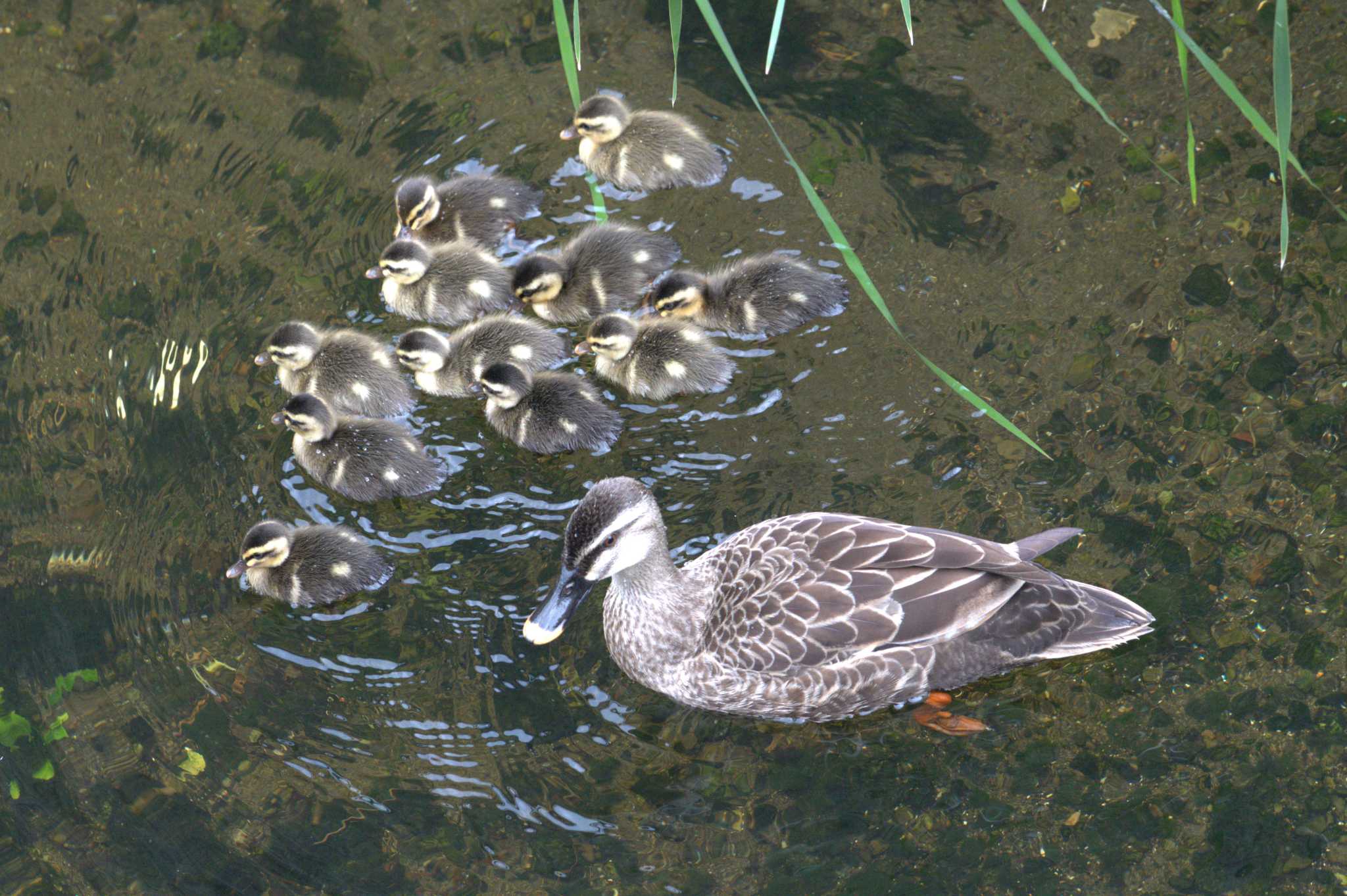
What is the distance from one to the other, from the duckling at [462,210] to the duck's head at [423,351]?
1.74 ft

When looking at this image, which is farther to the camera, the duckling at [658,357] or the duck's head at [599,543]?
the duckling at [658,357]

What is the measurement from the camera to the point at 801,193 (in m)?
4.86

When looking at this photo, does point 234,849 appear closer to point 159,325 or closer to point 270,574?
point 270,574

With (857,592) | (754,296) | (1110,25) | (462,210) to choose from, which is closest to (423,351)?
(462,210)

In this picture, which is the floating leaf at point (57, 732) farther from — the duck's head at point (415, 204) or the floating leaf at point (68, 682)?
the duck's head at point (415, 204)

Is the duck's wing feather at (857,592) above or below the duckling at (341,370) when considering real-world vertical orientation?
below

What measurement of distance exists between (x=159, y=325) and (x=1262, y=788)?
3.63 m

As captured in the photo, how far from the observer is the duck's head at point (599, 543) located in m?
3.32

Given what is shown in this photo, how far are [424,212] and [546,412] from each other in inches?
39.5

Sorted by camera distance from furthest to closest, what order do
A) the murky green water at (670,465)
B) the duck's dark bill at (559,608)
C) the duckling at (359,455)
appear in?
the duckling at (359,455) → the duck's dark bill at (559,608) → the murky green water at (670,465)

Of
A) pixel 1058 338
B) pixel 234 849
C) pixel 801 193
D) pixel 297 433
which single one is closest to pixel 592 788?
pixel 234 849

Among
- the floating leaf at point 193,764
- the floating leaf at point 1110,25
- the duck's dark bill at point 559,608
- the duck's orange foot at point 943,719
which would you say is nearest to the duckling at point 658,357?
the duck's dark bill at point 559,608

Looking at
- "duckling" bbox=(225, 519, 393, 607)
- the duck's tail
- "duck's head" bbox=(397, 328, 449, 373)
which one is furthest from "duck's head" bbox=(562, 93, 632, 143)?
the duck's tail

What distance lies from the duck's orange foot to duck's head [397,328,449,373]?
1.86m
